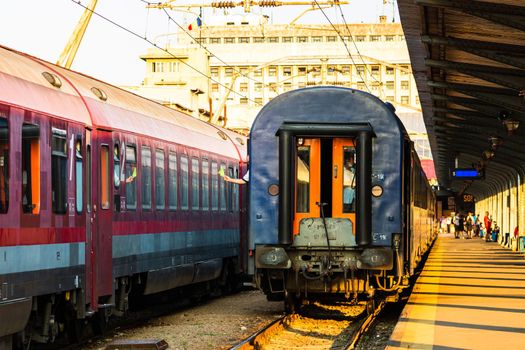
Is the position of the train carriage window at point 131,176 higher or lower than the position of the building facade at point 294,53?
lower

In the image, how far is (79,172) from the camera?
44.0 feet

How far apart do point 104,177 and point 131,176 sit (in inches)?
54.6

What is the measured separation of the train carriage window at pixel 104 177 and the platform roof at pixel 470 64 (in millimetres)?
4206

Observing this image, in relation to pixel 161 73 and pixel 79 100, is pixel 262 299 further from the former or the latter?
pixel 161 73

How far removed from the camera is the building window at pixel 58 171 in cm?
1242

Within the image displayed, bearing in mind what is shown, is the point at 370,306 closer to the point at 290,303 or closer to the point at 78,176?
the point at 290,303

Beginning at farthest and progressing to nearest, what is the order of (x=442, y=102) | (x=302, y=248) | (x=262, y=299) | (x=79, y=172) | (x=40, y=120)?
(x=442, y=102) → (x=262, y=299) → (x=302, y=248) → (x=79, y=172) → (x=40, y=120)

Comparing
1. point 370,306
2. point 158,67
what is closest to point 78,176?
point 370,306

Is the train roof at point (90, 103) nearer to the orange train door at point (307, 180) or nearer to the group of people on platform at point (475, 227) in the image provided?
the orange train door at point (307, 180)

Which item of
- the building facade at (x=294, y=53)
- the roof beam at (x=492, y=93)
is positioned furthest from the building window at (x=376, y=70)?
the roof beam at (x=492, y=93)

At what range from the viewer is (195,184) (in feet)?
65.5

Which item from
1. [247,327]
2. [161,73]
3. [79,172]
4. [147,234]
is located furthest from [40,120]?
[161,73]

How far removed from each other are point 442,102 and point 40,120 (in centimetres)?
1421

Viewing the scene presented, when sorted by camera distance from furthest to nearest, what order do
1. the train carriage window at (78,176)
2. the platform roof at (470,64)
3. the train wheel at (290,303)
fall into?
the train wheel at (290,303), the platform roof at (470,64), the train carriage window at (78,176)
